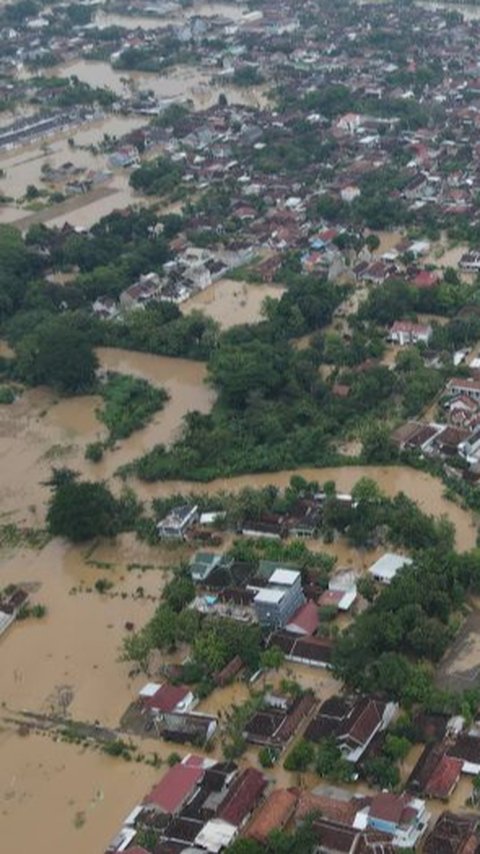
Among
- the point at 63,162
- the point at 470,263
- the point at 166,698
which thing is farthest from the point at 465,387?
the point at 63,162

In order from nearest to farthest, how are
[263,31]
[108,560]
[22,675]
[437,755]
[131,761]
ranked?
[437,755] → [131,761] → [22,675] → [108,560] → [263,31]

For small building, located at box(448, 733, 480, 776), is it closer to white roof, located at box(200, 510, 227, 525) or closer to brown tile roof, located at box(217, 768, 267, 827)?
brown tile roof, located at box(217, 768, 267, 827)

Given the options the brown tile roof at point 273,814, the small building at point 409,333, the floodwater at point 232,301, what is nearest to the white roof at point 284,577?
the brown tile roof at point 273,814

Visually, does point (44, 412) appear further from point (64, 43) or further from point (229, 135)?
point (64, 43)

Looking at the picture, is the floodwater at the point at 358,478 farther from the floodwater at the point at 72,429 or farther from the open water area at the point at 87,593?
the floodwater at the point at 72,429

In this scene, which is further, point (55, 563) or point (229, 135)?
point (229, 135)

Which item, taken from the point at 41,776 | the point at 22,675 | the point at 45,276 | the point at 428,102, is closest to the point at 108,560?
the point at 22,675

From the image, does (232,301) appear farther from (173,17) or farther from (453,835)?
(173,17)
